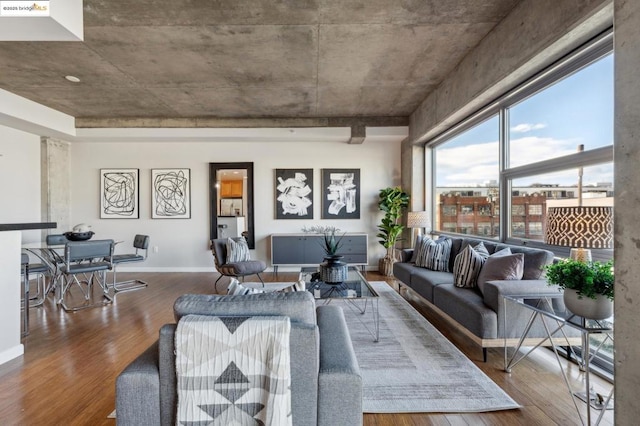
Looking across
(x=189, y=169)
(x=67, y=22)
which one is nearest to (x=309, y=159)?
(x=189, y=169)

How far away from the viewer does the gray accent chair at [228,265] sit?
15.1 ft

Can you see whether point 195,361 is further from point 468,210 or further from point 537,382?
point 468,210

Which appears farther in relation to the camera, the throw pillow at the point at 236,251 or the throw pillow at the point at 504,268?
the throw pillow at the point at 236,251

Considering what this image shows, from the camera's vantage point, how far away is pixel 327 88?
447cm

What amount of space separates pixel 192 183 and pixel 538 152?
5.69m

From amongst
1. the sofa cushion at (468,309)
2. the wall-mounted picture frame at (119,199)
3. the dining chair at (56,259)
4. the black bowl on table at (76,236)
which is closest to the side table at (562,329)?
the sofa cushion at (468,309)

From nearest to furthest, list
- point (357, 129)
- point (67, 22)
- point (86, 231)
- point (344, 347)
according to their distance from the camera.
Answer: point (344, 347)
point (67, 22)
point (86, 231)
point (357, 129)

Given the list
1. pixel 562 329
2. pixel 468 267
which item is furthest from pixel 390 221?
pixel 562 329

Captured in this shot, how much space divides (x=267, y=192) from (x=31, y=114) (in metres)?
3.95

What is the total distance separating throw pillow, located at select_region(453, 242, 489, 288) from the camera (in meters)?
2.98

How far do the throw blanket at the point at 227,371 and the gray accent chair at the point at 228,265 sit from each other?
137 inches

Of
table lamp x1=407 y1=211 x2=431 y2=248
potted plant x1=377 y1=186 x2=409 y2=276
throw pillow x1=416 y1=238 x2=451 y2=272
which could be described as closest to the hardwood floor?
throw pillow x1=416 y1=238 x2=451 y2=272

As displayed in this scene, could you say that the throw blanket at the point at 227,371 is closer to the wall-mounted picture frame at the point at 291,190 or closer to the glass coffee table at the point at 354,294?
the glass coffee table at the point at 354,294

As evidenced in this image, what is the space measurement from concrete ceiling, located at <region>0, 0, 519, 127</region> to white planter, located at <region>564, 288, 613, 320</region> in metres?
2.47
